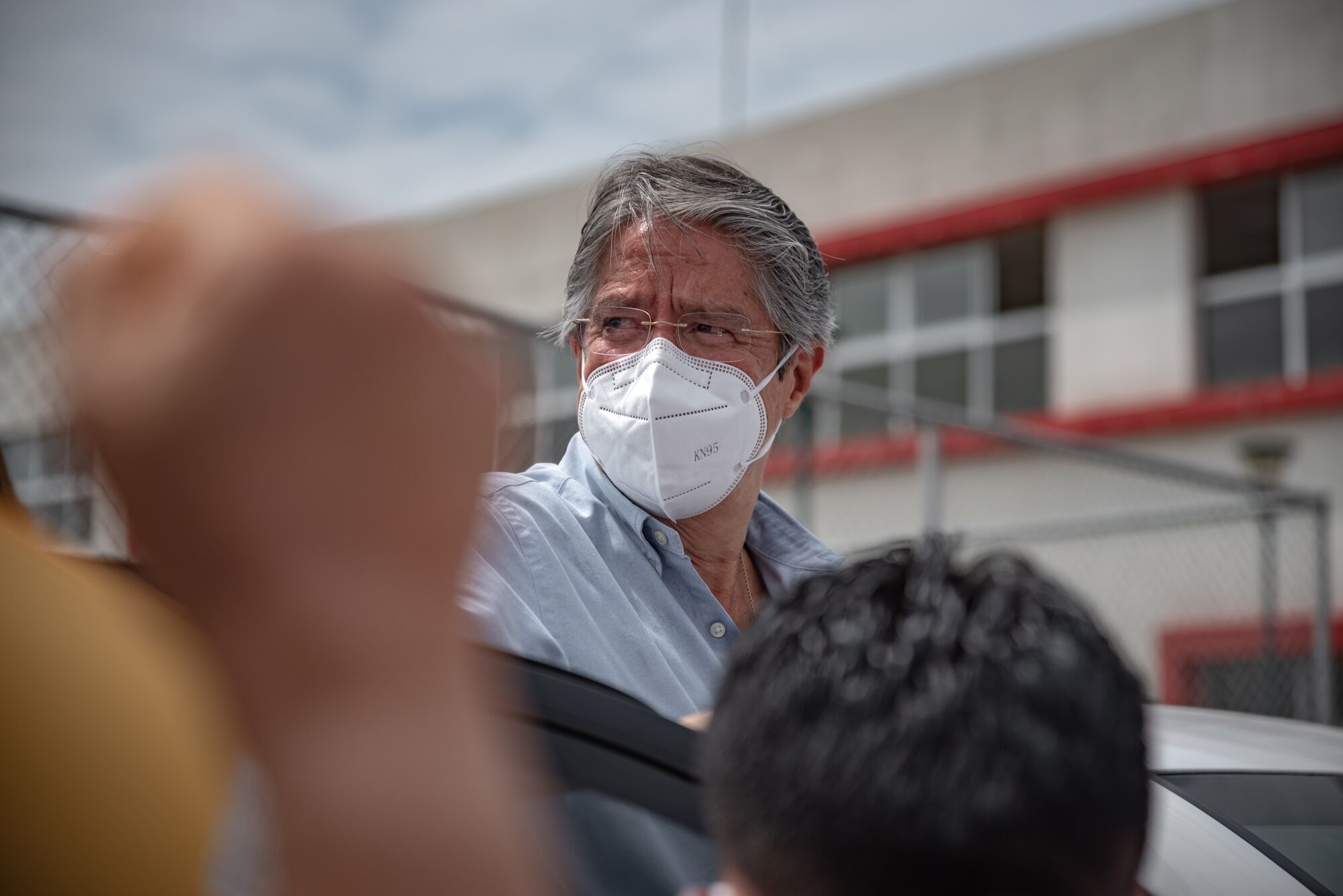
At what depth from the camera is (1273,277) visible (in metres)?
9.85

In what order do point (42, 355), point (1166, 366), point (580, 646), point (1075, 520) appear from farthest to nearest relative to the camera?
point (1166, 366)
point (1075, 520)
point (42, 355)
point (580, 646)

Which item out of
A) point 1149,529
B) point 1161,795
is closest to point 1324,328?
point 1149,529

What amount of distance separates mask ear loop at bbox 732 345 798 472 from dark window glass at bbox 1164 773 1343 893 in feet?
3.08

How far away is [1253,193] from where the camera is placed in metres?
9.93

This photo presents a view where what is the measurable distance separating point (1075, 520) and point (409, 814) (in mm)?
9517

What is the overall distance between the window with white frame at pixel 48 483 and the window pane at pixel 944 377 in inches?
340

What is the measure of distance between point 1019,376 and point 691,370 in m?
9.27

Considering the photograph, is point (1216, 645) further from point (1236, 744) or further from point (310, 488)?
point (310, 488)

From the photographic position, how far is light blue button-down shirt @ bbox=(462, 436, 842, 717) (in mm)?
1667

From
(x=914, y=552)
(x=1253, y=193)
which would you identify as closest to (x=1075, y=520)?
(x=1253, y=193)

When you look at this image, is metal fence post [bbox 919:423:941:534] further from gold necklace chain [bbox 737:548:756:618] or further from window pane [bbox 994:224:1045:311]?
window pane [bbox 994:224:1045:311]

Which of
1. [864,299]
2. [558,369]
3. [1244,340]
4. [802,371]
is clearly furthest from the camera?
[864,299]

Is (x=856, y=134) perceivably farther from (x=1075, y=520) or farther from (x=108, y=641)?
(x=108, y=641)

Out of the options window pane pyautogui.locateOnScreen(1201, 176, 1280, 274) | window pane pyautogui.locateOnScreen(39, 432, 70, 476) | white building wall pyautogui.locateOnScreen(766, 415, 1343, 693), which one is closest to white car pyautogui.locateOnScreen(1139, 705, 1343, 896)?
window pane pyautogui.locateOnScreen(39, 432, 70, 476)
